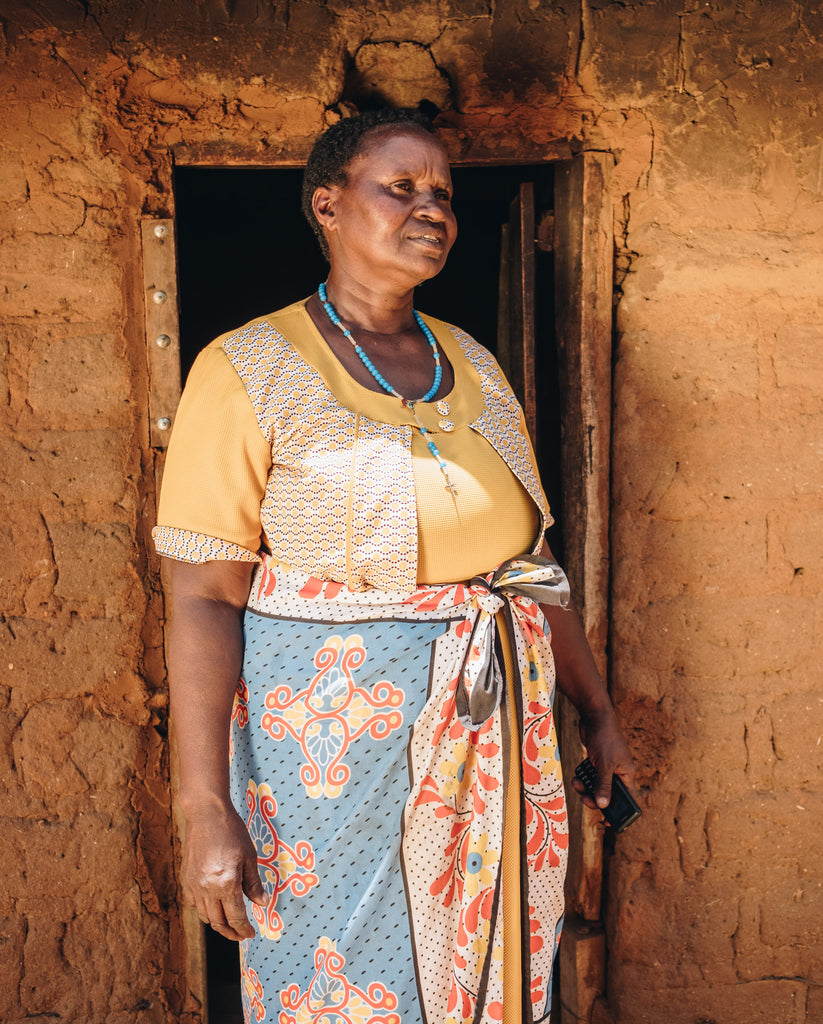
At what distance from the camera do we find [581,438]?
245cm

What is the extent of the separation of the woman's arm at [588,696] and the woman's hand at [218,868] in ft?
2.72

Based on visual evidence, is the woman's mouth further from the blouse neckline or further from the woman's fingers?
the woman's fingers

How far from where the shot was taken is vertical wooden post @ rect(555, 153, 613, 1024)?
240 centimetres

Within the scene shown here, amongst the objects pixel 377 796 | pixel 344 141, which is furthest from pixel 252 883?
pixel 344 141

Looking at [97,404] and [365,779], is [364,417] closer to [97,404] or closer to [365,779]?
[365,779]

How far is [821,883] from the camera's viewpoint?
255 cm

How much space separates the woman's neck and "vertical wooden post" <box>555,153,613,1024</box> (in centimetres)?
65

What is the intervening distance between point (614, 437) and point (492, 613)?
900 mm

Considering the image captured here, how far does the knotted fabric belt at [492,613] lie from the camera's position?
1.68 metres

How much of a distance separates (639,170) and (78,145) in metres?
1.36

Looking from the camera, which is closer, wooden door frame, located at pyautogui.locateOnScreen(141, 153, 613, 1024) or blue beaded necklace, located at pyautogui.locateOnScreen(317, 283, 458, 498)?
blue beaded necklace, located at pyautogui.locateOnScreen(317, 283, 458, 498)

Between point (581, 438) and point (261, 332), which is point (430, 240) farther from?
point (581, 438)

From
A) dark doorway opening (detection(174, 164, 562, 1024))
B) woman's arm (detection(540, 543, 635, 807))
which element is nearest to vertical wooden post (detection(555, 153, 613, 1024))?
woman's arm (detection(540, 543, 635, 807))

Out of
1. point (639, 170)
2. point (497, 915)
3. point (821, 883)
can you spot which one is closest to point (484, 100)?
point (639, 170)
